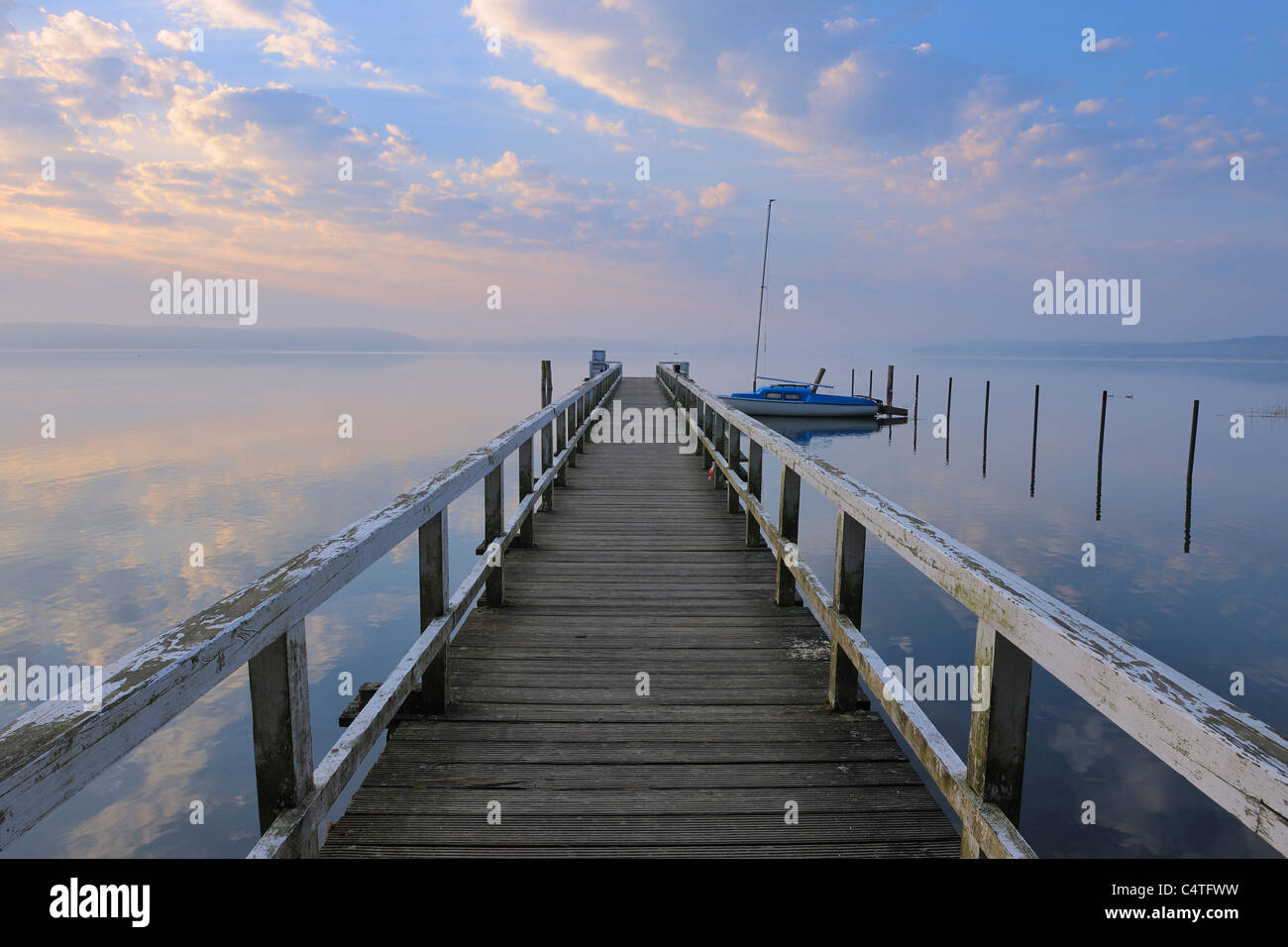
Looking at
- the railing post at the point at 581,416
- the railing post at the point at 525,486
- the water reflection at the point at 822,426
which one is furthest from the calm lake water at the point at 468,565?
the railing post at the point at 581,416

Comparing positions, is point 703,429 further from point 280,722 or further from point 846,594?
point 280,722

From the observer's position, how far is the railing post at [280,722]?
180cm

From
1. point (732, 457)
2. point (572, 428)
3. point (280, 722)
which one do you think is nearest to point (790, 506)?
point (732, 457)

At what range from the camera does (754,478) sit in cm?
594

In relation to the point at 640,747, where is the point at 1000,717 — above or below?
above

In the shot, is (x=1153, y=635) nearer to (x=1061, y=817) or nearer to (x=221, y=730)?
(x=1061, y=817)

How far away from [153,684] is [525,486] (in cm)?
485

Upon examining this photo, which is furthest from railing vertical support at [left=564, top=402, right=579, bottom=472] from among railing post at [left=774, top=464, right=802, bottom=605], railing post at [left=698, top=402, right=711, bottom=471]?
railing post at [left=774, top=464, right=802, bottom=605]

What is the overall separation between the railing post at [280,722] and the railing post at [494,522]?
2562 mm

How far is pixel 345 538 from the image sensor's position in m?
2.30

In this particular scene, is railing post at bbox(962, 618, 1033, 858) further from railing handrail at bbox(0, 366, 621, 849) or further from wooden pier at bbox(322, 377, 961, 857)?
railing handrail at bbox(0, 366, 621, 849)

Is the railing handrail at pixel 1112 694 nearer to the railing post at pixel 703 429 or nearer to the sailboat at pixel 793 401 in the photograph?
the railing post at pixel 703 429
